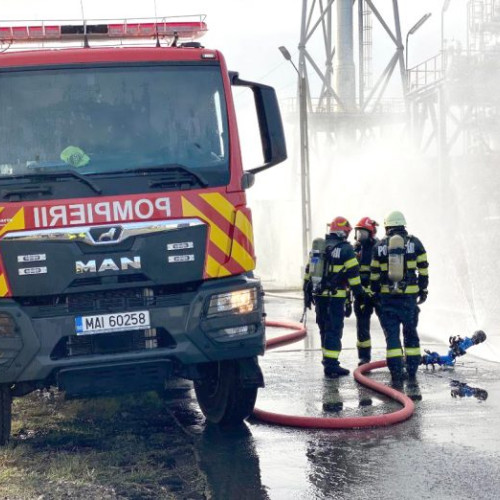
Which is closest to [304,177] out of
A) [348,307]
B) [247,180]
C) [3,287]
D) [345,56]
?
[348,307]

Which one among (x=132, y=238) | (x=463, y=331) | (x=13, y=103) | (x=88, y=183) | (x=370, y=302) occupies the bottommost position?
(x=463, y=331)

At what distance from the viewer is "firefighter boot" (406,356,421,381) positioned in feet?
29.7

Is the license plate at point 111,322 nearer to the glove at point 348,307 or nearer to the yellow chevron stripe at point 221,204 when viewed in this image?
the yellow chevron stripe at point 221,204

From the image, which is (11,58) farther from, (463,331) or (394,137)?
(394,137)

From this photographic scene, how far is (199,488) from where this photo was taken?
17.5ft

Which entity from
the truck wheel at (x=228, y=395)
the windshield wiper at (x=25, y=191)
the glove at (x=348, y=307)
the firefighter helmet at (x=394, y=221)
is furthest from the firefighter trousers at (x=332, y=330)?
the windshield wiper at (x=25, y=191)

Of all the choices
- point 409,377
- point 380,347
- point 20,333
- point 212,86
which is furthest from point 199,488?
point 380,347

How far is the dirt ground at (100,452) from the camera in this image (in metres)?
5.33

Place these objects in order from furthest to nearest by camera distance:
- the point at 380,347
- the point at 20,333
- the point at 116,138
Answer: the point at 380,347 → the point at 116,138 → the point at 20,333

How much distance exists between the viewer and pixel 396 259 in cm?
882

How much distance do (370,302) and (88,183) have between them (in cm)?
469

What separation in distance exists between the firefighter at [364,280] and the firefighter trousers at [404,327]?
0.80m

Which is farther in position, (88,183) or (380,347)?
(380,347)

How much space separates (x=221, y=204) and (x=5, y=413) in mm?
2200
